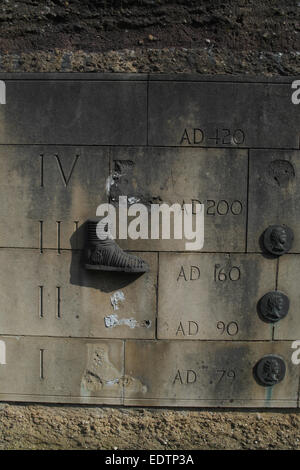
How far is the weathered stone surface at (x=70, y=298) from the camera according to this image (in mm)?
2818

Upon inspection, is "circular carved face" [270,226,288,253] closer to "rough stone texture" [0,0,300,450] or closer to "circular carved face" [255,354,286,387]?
"circular carved face" [255,354,286,387]

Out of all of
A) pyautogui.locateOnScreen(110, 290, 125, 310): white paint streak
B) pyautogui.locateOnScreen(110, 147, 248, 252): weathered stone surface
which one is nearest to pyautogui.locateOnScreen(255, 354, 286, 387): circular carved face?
pyautogui.locateOnScreen(110, 147, 248, 252): weathered stone surface

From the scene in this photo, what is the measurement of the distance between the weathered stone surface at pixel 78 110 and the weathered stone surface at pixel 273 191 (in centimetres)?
93

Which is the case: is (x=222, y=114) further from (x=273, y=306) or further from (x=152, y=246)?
(x=273, y=306)

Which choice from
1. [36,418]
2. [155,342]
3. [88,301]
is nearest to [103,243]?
[88,301]

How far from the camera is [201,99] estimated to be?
8.83ft

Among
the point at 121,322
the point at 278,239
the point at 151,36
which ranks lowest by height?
the point at 121,322

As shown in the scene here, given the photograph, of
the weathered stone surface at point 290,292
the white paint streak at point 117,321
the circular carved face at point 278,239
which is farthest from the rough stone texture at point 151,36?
the white paint streak at point 117,321

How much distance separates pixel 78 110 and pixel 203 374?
232cm

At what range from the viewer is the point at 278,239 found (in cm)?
274

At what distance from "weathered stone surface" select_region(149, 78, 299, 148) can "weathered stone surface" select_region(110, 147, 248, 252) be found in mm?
100

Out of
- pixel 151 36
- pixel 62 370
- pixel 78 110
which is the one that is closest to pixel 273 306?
pixel 62 370

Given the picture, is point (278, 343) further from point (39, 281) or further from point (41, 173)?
point (41, 173)

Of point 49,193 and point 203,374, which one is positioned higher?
point 49,193
